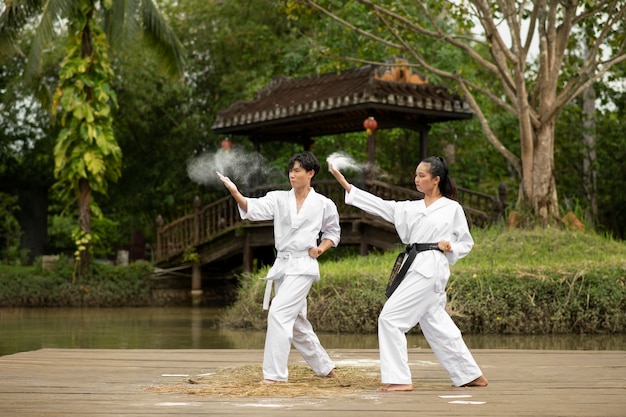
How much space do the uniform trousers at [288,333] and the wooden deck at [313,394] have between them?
0.41m

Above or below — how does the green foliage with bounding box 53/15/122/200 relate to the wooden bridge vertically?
above

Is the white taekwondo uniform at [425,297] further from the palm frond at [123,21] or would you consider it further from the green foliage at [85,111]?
the green foliage at [85,111]

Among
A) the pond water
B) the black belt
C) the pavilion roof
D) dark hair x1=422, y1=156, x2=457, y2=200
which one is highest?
the pavilion roof

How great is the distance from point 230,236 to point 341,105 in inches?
194

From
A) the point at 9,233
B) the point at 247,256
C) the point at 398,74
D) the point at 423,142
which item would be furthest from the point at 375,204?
the point at 9,233

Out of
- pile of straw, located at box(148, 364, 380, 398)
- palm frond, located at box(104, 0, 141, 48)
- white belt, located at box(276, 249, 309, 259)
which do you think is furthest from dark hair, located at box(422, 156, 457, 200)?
palm frond, located at box(104, 0, 141, 48)

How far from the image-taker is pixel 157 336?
45.7 ft

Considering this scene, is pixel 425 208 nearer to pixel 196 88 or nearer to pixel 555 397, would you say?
pixel 555 397

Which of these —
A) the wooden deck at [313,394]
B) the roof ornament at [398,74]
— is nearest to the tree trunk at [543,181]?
the roof ornament at [398,74]

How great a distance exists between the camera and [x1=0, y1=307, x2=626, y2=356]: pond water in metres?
11.9

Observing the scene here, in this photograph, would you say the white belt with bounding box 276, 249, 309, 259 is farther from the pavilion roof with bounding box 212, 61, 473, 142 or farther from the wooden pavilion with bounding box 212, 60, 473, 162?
the pavilion roof with bounding box 212, 61, 473, 142

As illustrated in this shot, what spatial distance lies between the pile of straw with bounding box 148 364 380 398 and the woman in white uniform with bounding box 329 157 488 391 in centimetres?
35

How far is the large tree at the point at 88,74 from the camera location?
1942 cm

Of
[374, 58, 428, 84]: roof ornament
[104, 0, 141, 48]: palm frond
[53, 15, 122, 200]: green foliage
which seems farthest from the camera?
[53, 15, 122, 200]: green foliage
